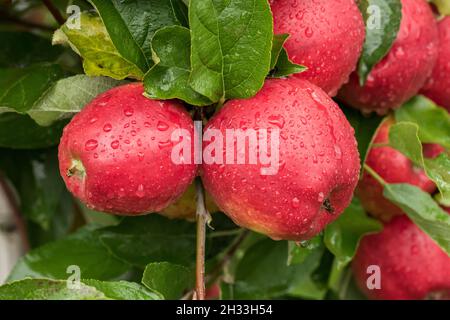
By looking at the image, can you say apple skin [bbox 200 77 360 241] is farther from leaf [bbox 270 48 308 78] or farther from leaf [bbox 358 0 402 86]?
leaf [bbox 358 0 402 86]

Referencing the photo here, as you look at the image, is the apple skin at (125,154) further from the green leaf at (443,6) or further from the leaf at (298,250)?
the green leaf at (443,6)

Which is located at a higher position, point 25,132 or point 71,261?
point 25,132

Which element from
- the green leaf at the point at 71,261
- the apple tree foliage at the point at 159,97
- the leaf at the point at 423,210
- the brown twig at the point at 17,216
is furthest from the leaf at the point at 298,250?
the brown twig at the point at 17,216

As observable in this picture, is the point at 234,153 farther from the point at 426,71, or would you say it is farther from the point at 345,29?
the point at 426,71

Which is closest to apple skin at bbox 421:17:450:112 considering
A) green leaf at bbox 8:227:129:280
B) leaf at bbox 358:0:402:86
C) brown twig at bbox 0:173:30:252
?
leaf at bbox 358:0:402:86

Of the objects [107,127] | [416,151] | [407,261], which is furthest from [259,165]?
[407,261]

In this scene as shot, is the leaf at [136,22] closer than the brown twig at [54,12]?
Yes

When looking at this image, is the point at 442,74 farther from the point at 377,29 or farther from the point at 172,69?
the point at 172,69
